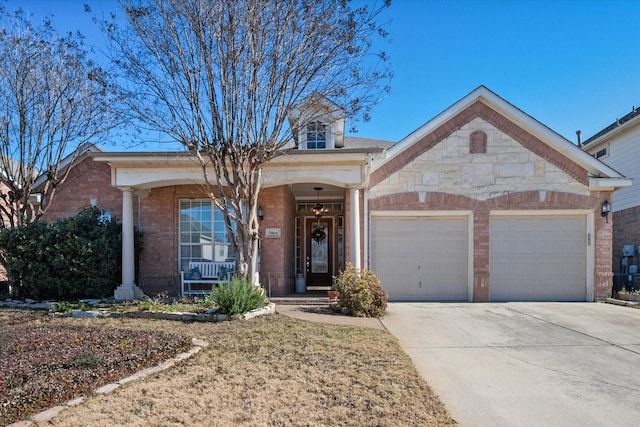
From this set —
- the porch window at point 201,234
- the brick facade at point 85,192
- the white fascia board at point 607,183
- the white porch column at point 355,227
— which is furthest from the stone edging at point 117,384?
the white fascia board at point 607,183

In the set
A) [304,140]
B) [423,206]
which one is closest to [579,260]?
[423,206]

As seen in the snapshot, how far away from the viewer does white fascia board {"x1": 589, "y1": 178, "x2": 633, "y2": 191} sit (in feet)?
35.0

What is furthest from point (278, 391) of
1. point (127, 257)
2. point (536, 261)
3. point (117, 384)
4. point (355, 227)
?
point (536, 261)

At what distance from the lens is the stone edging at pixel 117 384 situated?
3347 millimetres

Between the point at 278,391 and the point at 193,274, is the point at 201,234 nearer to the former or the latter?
the point at 193,274

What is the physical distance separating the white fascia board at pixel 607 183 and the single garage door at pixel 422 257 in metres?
3.49

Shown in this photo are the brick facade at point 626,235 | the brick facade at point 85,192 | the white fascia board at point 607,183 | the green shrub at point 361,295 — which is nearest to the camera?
the green shrub at point 361,295

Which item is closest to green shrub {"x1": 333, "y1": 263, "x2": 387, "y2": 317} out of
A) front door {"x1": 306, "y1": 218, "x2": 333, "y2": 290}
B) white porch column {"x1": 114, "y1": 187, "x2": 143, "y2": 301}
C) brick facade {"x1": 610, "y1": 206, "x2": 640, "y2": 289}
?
white porch column {"x1": 114, "y1": 187, "x2": 143, "y2": 301}

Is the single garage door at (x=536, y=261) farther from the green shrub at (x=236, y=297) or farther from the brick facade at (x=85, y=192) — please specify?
the brick facade at (x=85, y=192)

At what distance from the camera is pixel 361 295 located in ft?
28.0

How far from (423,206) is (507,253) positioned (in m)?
2.63

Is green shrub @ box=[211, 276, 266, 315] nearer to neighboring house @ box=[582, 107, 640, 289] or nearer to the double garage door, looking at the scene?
the double garage door

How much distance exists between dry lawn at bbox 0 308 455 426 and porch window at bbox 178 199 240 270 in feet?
18.3

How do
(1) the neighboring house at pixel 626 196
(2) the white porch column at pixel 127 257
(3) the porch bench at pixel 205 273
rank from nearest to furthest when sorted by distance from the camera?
(2) the white porch column at pixel 127 257 < (3) the porch bench at pixel 205 273 < (1) the neighboring house at pixel 626 196
